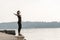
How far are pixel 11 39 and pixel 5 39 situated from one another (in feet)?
1.65

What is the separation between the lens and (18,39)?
22.4 metres

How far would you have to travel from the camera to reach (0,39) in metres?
23.1

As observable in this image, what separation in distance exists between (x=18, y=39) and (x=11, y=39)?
1.06 m

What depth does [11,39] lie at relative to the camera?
23.3 metres

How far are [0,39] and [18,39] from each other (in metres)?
1.64

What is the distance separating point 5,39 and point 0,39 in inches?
17.9

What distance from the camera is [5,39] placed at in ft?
76.7

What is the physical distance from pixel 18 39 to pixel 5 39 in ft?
4.80
